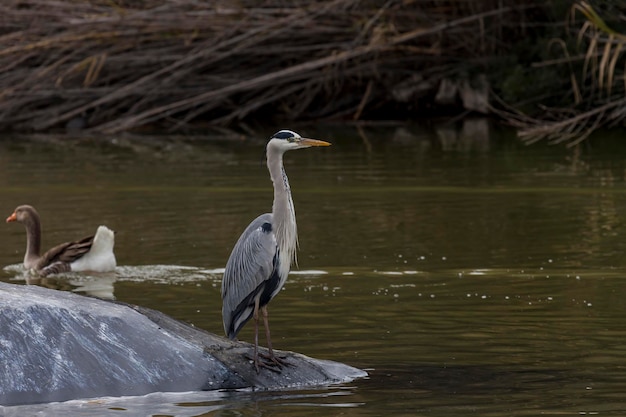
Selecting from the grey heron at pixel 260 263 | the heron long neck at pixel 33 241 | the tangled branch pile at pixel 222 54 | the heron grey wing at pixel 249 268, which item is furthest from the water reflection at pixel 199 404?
the tangled branch pile at pixel 222 54

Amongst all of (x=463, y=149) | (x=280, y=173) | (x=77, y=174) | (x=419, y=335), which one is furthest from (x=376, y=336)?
(x=463, y=149)

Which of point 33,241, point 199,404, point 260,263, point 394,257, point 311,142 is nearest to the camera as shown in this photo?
point 199,404

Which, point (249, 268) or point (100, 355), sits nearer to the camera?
point (100, 355)

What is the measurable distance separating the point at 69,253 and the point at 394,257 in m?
2.57

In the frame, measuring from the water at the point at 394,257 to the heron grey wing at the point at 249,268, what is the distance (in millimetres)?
610

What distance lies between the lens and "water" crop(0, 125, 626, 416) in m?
7.56

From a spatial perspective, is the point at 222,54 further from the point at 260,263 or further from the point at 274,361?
the point at 274,361

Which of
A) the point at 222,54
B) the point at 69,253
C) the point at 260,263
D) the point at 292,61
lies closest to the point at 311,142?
the point at 260,263

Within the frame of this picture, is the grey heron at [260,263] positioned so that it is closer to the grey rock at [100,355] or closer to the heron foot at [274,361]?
the heron foot at [274,361]

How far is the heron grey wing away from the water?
61cm

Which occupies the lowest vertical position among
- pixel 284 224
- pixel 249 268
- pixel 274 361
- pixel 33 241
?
pixel 274 361

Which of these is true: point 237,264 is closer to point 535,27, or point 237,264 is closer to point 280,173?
point 280,173

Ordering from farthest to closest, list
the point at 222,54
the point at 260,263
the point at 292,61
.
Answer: the point at 292,61 < the point at 222,54 < the point at 260,263

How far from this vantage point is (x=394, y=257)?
482 inches
